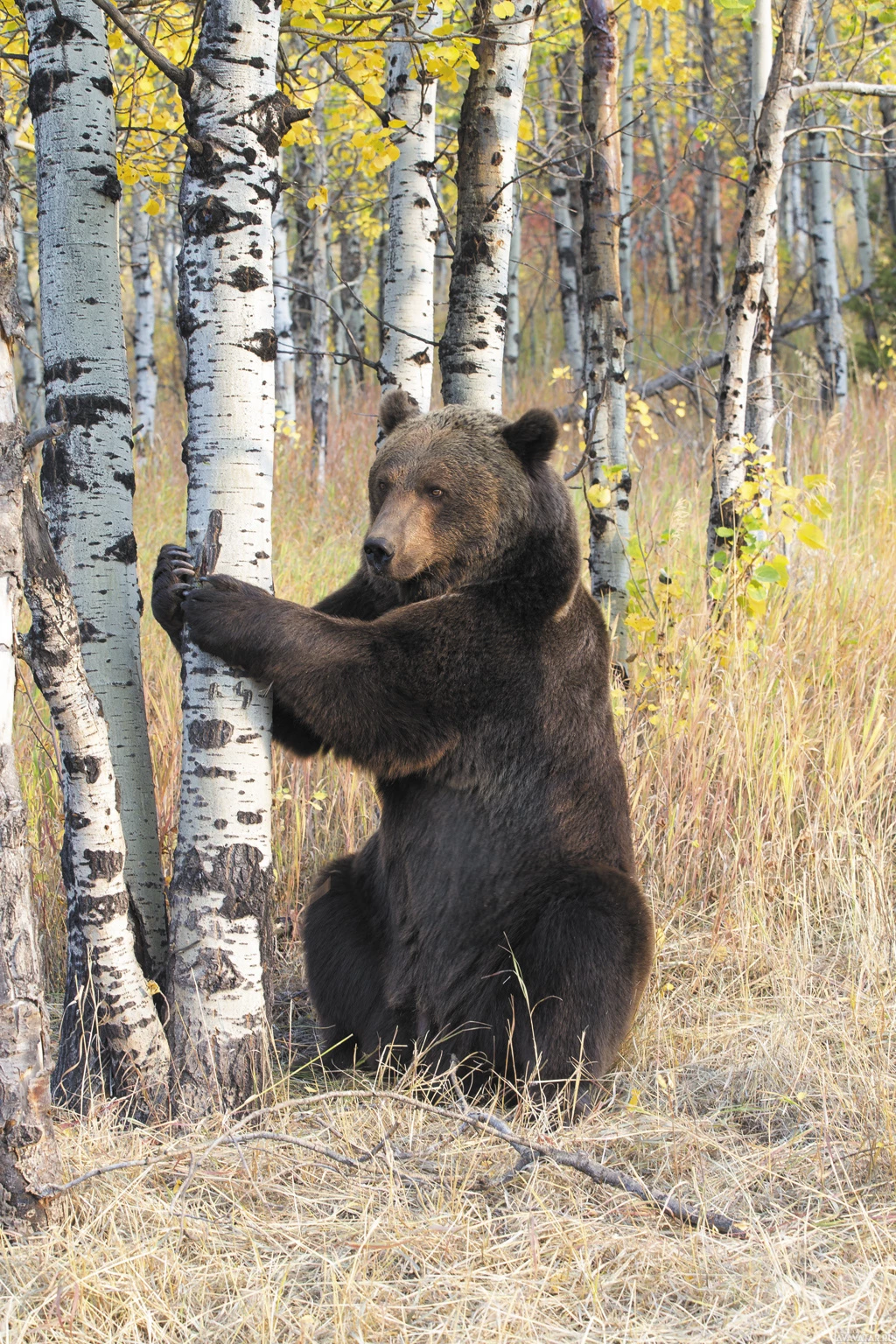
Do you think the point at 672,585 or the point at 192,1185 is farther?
the point at 672,585

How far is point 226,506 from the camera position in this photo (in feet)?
9.27

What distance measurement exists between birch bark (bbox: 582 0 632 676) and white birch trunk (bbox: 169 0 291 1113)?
7.37ft

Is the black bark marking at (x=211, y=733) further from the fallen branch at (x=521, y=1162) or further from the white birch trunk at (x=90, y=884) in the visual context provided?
the fallen branch at (x=521, y=1162)

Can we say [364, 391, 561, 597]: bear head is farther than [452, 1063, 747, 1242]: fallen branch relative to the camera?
Yes

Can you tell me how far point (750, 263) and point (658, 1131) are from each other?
12.6 ft

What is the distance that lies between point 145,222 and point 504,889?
39.0 feet

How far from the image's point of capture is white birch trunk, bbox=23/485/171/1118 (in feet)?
8.12

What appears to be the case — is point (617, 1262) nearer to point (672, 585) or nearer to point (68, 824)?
point (68, 824)

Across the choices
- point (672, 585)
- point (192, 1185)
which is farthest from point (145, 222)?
point (192, 1185)

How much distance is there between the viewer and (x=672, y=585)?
4.71 meters

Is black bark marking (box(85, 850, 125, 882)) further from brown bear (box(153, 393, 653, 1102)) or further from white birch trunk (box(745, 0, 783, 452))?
white birch trunk (box(745, 0, 783, 452))

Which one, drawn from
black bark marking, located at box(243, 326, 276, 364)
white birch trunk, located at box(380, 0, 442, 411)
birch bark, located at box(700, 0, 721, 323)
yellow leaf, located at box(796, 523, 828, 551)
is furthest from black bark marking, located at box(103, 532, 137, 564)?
birch bark, located at box(700, 0, 721, 323)

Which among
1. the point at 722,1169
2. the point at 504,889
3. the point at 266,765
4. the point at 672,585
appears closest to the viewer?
the point at 722,1169

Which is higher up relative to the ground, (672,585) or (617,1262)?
(672,585)
